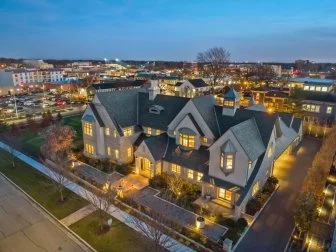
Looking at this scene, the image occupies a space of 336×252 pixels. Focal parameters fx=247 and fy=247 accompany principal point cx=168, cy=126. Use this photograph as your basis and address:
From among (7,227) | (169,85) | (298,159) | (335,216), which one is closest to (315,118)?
(298,159)

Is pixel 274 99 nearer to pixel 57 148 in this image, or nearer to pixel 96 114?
pixel 96 114

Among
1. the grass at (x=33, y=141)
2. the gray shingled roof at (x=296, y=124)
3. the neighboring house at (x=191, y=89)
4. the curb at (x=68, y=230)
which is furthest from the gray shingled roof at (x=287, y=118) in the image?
the neighboring house at (x=191, y=89)

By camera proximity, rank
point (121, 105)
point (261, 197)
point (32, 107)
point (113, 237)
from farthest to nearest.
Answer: point (32, 107) → point (121, 105) → point (261, 197) → point (113, 237)

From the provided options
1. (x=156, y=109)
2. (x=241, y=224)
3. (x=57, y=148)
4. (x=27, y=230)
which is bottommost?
(x=27, y=230)

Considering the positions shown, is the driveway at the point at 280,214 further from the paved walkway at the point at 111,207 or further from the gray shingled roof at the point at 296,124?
the gray shingled roof at the point at 296,124

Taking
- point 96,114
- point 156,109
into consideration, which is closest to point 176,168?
point 156,109
